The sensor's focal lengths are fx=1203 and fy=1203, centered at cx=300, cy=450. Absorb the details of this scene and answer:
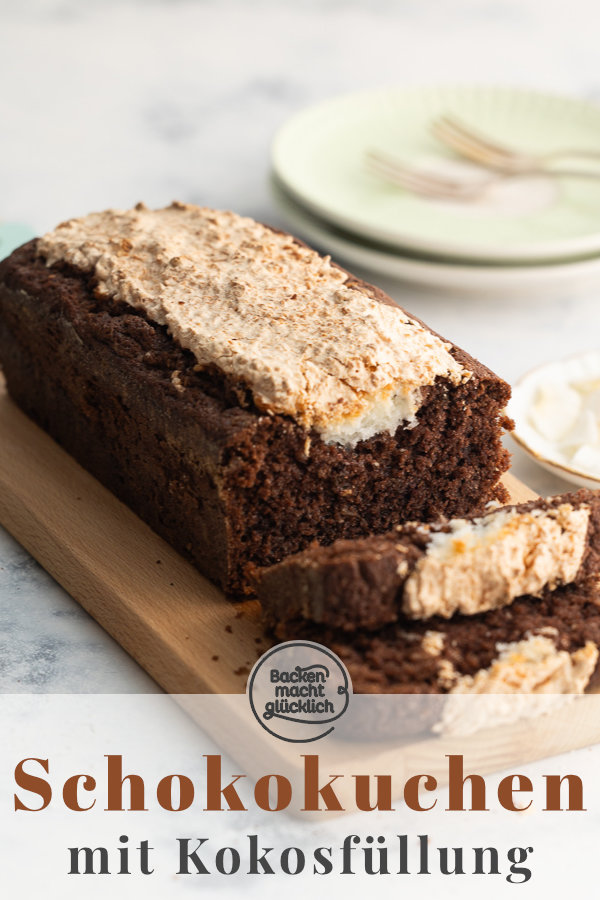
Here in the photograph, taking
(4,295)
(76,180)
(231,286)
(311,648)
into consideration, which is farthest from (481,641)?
(76,180)

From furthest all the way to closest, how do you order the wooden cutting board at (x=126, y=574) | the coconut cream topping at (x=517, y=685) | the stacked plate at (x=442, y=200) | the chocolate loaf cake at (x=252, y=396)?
the stacked plate at (x=442, y=200), the chocolate loaf cake at (x=252, y=396), the wooden cutting board at (x=126, y=574), the coconut cream topping at (x=517, y=685)

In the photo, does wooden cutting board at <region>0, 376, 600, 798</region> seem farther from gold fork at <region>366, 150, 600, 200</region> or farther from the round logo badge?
gold fork at <region>366, 150, 600, 200</region>

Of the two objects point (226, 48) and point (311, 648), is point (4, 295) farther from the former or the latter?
point (226, 48)

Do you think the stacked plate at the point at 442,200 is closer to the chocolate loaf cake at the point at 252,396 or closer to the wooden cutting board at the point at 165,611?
the chocolate loaf cake at the point at 252,396

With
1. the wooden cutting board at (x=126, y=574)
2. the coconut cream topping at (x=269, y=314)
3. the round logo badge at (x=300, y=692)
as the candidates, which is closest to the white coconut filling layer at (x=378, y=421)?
the coconut cream topping at (x=269, y=314)

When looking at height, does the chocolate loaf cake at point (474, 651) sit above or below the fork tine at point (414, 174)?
above

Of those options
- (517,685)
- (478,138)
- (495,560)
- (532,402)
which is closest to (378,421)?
(495,560)

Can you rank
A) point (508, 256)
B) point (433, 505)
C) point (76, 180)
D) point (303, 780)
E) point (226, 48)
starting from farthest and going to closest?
point (226, 48)
point (76, 180)
point (508, 256)
point (433, 505)
point (303, 780)
